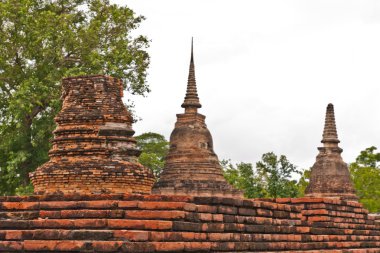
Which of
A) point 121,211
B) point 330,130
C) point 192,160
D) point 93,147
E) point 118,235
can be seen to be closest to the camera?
point 118,235

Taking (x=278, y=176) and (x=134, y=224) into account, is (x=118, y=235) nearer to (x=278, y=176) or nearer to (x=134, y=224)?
(x=134, y=224)

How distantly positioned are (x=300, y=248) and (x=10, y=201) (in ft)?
11.7

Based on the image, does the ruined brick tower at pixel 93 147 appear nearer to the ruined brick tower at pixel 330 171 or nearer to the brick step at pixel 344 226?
the brick step at pixel 344 226

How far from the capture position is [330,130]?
22.5 m

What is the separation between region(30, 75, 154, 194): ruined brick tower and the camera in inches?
372

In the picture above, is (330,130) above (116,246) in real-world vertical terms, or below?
above

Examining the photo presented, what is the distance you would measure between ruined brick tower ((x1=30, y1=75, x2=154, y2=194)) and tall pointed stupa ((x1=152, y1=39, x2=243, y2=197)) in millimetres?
12380

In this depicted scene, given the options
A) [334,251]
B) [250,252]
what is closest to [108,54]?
[334,251]

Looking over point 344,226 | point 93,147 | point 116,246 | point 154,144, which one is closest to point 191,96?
point 344,226

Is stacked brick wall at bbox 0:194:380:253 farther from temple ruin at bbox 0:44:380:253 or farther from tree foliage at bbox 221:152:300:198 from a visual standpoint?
tree foliage at bbox 221:152:300:198

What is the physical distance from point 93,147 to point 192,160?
13374mm

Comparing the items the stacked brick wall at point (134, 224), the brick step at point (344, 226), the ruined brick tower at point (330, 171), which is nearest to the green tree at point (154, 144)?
the ruined brick tower at point (330, 171)

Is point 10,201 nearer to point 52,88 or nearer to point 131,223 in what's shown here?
point 131,223

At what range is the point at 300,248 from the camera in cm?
1031
